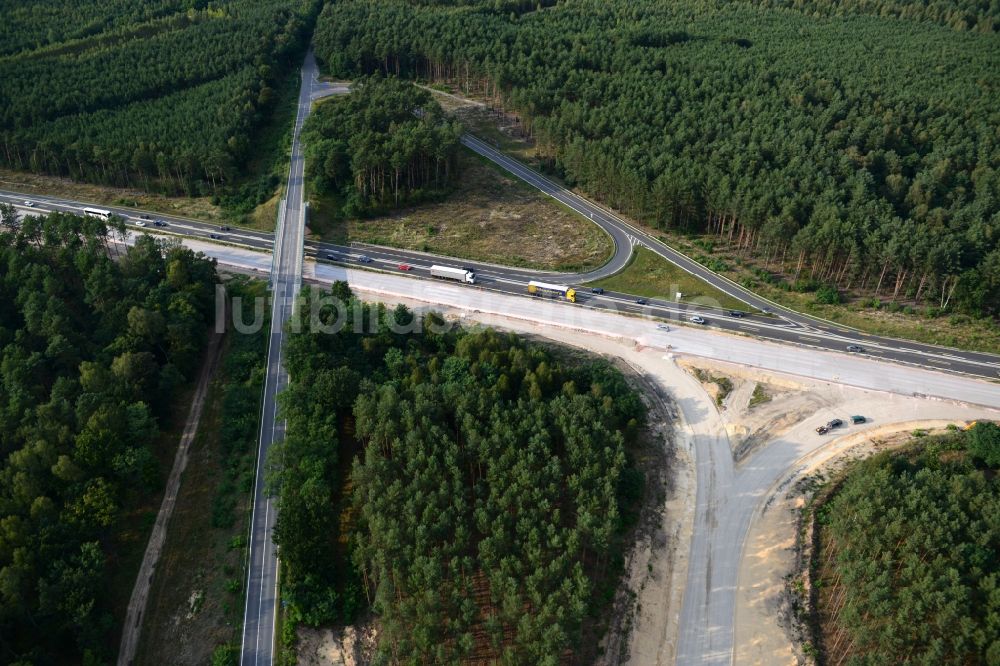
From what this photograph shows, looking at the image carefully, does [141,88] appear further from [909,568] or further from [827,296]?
[909,568]

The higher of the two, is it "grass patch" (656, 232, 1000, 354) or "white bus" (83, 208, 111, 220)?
"white bus" (83, 208, 111, 220)

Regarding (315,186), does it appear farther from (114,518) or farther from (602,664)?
(602,664)

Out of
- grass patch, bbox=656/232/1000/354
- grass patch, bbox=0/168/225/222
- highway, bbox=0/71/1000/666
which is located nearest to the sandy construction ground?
highway, bbox=0/71/1000/666

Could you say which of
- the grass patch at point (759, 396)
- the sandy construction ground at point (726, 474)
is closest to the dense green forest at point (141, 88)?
the sandy construction ground at point (726, 474)

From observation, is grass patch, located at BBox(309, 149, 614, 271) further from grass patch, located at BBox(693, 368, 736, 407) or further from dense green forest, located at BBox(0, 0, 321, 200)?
grass patch, located at BBox(693, 368, 736, 407)

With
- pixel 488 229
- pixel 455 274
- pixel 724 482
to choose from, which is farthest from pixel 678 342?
pixel 488 229

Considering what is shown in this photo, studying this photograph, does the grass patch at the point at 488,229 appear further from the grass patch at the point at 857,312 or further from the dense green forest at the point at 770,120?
the grass patch at the point at 857,312
